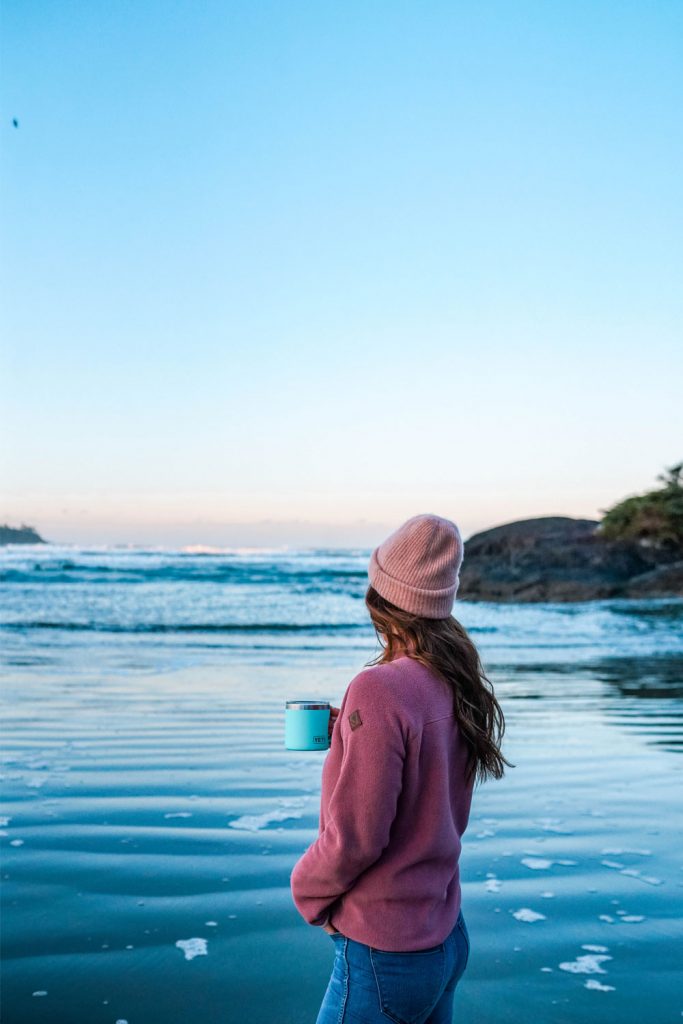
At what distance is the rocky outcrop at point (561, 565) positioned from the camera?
81.8 feet

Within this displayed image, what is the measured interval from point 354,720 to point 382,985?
1.89 feet

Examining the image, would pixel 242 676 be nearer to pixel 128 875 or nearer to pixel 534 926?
pixel 128 875

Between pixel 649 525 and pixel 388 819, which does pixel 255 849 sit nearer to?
pixel 388 819

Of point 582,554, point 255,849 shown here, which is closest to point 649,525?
point 582,554

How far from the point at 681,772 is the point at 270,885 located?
3.36 metres

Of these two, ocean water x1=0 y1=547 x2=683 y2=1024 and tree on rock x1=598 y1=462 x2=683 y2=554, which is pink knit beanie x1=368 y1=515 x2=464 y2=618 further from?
tree on rock x1=598 y1=462 x2=683 y2=554

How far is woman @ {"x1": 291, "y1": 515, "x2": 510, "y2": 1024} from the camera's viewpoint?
197 centimetres

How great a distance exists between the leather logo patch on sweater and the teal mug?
320 millimetres

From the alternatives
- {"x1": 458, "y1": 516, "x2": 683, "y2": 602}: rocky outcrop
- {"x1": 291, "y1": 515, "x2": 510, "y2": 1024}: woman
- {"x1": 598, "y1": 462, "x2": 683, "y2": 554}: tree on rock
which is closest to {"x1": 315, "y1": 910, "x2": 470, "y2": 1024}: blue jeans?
{"x1": 291, "y1": 515, "x2": 510, "y2": 1024}: woman

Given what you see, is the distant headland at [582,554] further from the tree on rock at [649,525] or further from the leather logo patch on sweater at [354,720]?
the leather logo patch on sweater at [354,720]

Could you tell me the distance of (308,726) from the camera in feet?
7.63

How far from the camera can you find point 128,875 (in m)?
4.41

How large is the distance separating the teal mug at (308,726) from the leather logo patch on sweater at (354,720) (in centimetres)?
32

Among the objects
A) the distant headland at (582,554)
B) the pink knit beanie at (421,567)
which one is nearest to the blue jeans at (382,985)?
the pink knit beanie at (421,567)
